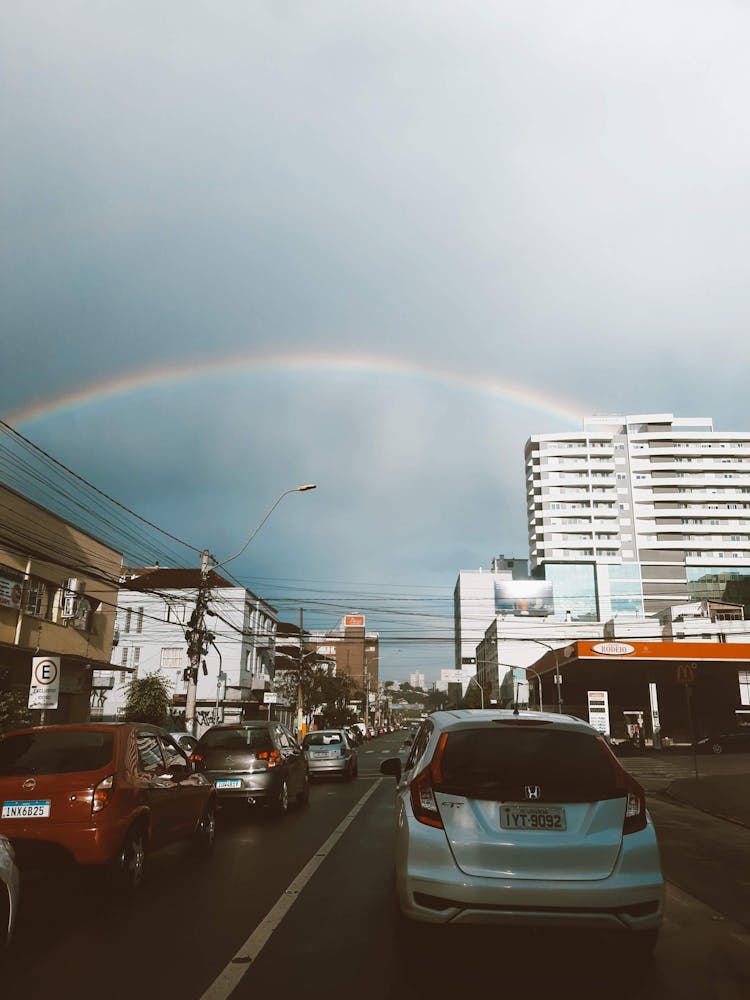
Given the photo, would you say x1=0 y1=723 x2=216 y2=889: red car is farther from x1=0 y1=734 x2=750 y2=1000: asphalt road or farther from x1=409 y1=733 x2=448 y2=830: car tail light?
x1=409 y1=733 x2=448 y2=830: car tail light

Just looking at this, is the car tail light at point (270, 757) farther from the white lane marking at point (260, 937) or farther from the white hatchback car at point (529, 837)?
the white hatchback car at point (529, 837)

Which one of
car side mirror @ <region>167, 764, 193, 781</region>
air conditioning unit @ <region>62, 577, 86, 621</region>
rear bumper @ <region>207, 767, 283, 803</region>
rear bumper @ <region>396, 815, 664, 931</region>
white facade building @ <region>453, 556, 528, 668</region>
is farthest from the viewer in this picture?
white facade building @ <region>453, 556, 528, 668</region>

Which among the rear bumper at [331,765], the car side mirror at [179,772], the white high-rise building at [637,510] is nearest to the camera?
the car side mirror at [179,772]

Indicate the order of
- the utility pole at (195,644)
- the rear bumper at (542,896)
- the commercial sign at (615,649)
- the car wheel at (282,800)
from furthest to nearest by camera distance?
the commercial sign at (615,649)
the utility pole at (195,644)
the car wheel at (282,800)
the rear bumper at (542,896)

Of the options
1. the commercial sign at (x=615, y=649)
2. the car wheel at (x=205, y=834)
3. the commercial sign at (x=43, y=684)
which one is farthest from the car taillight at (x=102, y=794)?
the commercial sign at (x=615, y=649)

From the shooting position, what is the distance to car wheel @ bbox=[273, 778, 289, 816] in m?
13.2

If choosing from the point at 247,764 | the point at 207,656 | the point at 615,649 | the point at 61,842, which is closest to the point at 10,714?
the point at 247,764

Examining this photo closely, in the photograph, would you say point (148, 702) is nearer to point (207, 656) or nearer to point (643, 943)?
point (207, 656)

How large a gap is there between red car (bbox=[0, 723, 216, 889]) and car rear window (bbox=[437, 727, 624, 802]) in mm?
3430

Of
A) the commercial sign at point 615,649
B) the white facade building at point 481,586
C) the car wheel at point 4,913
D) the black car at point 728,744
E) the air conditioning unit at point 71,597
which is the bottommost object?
the black car at point 728,744

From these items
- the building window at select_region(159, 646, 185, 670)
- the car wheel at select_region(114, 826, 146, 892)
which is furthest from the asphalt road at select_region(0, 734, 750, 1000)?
the building window at select_region(159, 646, 185, 670)

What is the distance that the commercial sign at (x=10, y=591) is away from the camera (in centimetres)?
2377

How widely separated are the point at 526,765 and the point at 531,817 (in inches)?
13.3

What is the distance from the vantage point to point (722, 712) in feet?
177
